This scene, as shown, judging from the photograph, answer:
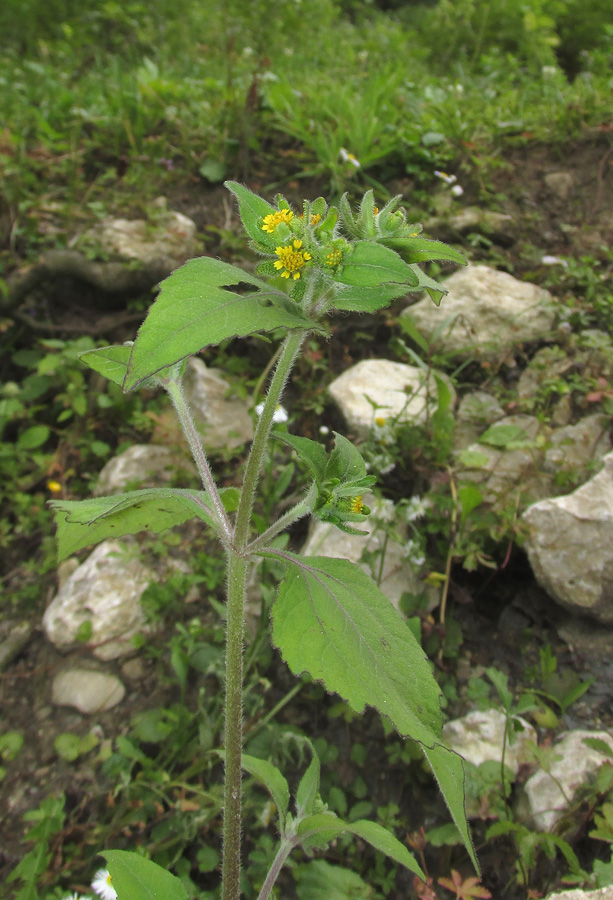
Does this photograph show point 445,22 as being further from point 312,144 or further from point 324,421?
point 324,421

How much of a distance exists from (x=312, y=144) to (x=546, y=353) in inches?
79.1

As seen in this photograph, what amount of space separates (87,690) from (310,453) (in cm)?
154

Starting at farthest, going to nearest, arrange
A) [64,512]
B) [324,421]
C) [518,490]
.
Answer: [324,421] → [518,490] → [64,512]

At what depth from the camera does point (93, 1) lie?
7.28 meters

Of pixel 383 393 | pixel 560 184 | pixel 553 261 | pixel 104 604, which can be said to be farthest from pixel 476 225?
pixel 104 604

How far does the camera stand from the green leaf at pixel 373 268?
114 cm

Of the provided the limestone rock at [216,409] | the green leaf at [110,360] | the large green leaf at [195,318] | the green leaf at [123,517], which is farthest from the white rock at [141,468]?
the large green leaf at [195,318]

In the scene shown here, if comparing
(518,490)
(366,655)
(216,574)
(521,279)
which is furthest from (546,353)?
(366,655)

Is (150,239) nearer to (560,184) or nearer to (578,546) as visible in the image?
(560,184)

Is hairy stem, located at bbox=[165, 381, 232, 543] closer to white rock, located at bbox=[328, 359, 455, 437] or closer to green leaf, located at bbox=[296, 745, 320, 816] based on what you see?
green leaf, located at bbox=[296, 745, 320, 816]

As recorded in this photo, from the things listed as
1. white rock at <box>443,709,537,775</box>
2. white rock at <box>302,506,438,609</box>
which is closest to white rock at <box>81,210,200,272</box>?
white rock at <box>302,506,438,609</box>

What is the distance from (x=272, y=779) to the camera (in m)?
1.65

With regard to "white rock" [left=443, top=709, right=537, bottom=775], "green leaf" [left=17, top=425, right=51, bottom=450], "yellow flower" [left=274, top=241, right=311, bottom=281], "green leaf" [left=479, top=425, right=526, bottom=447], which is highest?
"yellow flower" [left=274, top=241, right=311, bottom=281]

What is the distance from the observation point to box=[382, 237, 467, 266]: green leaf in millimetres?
1245
